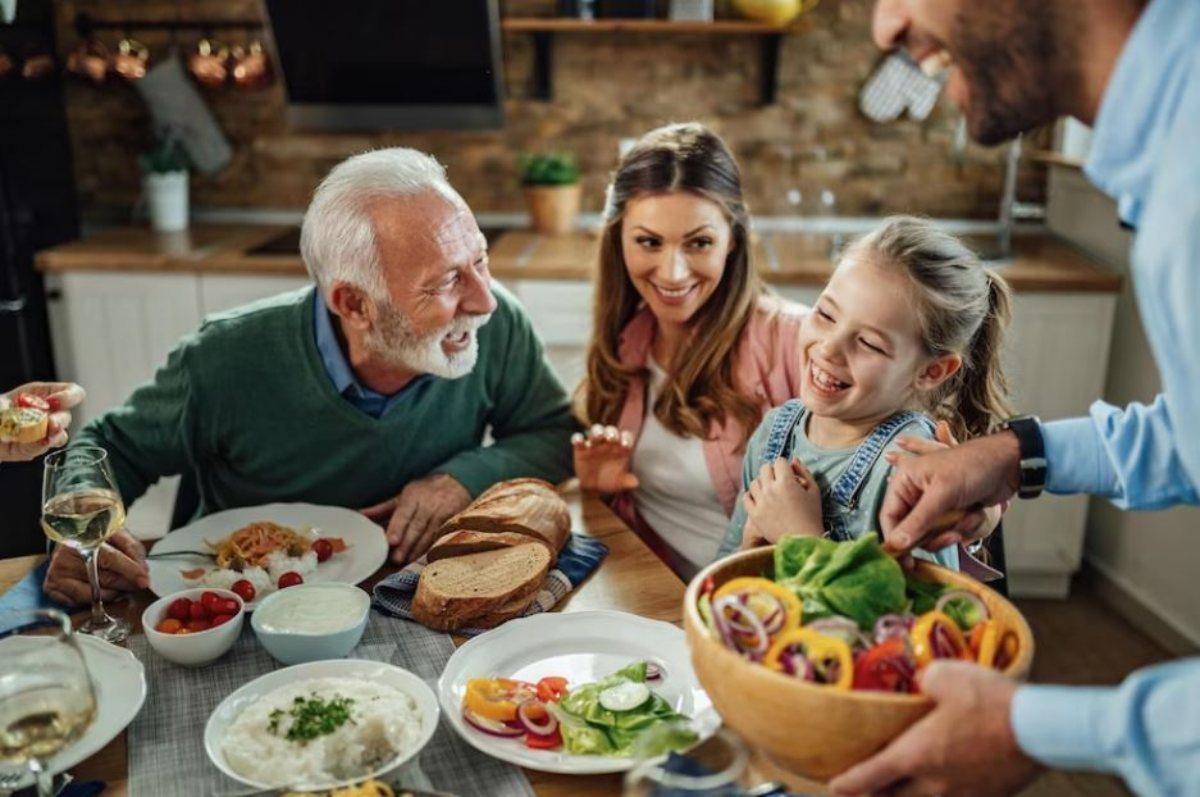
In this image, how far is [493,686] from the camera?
3.98 feet

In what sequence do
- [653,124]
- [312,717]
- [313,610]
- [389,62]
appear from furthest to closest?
[653,124] < [389,62] < [313,610] < [312,717]

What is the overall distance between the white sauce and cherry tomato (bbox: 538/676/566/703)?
0.85 ft

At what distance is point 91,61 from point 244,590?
119 inches

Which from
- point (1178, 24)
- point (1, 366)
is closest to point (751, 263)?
point (1178, 24)

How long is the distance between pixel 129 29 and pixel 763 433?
10.6ft

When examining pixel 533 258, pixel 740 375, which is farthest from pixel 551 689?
pixel 533 258

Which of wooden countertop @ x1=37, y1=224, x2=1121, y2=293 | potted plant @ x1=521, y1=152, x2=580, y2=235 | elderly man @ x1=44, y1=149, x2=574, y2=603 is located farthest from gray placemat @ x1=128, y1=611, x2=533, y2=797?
potted plant @ x1=521, y1=152, x2=580, y2=235

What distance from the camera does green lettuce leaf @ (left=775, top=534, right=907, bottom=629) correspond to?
101cm

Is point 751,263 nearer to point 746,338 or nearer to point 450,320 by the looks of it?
point 746,338

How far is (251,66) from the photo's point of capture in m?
3.80

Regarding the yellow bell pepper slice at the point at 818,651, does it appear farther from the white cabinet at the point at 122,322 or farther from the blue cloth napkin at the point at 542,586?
the white cabinet at the point at 122,322

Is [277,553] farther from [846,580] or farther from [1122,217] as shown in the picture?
[1122,217]

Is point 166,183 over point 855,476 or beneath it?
over

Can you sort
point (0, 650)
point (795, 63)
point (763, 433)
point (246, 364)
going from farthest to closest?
point (795, 63) → point (246, 364) → point (763, 433) → point (0, 650)
